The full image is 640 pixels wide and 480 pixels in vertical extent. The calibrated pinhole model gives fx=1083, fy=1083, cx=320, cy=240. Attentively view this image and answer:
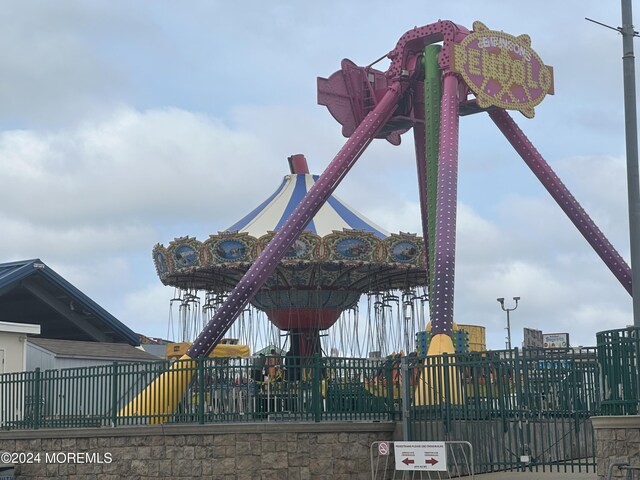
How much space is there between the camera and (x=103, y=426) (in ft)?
69.3

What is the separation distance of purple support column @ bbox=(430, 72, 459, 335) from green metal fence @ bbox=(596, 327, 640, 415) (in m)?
12.5

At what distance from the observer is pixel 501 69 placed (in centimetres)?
3136

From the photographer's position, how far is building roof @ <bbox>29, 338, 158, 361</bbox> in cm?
3190

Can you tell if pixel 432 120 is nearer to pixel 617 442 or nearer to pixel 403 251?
pixel 403 251

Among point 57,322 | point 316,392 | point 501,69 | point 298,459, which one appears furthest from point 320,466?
point 57,322

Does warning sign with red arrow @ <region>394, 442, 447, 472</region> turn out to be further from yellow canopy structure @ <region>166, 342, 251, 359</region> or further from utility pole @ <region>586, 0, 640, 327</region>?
yellow canopy structure @ <region>166, 342, 251, 359</region>

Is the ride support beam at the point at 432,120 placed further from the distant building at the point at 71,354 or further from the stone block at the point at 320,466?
the stone block at the point at 320,466

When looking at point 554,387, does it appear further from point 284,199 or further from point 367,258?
point 284,199

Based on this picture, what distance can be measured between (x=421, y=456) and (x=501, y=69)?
16921 mm

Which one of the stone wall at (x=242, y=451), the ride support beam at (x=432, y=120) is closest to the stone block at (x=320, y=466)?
the stone wall at (x=242, y=451)

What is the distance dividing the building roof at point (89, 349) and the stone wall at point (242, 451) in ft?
39.5

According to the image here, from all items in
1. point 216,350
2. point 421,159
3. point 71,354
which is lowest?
point 71,354

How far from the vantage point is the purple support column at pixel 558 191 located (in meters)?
33.3

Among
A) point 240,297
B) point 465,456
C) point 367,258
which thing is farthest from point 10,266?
point 465,456
